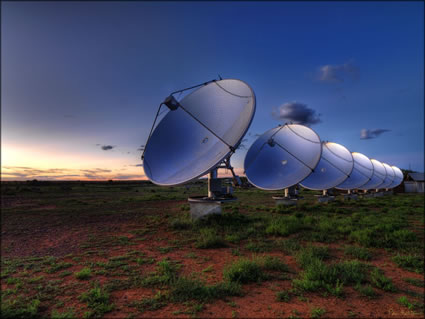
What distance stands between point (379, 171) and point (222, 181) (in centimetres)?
5086

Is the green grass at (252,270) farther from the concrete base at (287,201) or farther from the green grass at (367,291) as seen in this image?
the concrete base at (287,201)

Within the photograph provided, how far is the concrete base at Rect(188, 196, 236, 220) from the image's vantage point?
13.7 m

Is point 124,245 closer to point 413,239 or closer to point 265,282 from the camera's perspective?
point 265,282

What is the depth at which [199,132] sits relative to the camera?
14047 mm

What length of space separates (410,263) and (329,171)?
66.6 feet

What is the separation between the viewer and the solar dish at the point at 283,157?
18.7 m

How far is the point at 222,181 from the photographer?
1462 cm

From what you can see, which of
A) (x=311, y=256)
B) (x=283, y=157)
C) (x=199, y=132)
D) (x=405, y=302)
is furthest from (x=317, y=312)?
(x=283, y=157)

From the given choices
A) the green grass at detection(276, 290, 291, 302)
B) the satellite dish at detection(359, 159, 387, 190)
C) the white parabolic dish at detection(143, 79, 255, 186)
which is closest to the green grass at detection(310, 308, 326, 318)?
the green grass at detection(276, 290, 291, 302)

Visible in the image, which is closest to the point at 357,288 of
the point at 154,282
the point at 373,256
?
the point at 373,256

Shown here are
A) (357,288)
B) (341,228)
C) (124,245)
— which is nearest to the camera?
(357,288)

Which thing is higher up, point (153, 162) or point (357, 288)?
point (153, 162)

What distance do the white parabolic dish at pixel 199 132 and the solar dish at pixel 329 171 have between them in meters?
15.1

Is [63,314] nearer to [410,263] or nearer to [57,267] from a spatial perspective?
[57,267]
